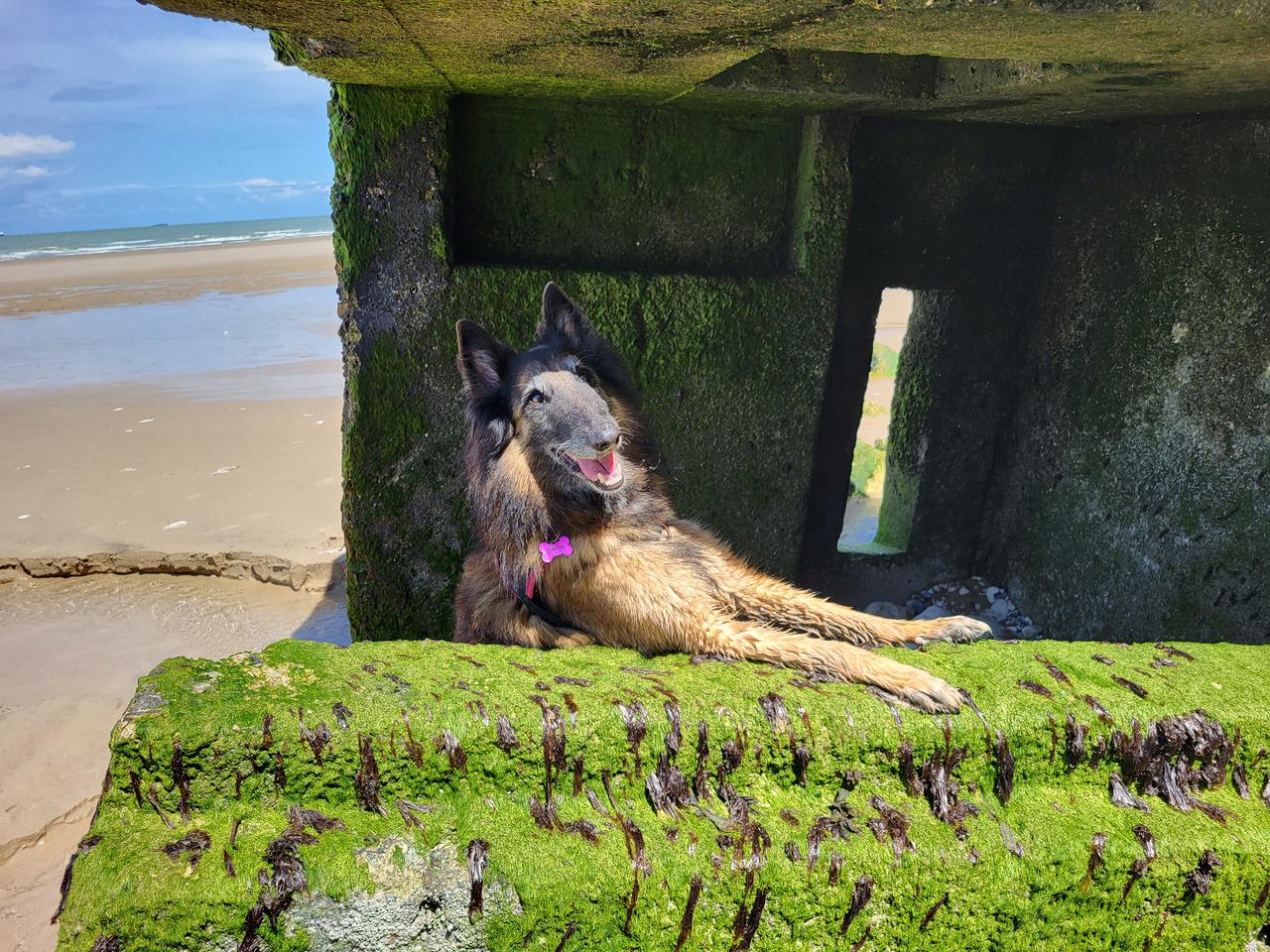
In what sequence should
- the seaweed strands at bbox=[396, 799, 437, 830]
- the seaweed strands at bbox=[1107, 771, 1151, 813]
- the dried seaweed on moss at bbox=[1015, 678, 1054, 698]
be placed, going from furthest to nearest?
the dried seaweed on moss at bbox=[1015, 678, 1054, 698] < the seaweed strands at bbox=[1107, 771, 1151, 813] < the seaweed strands at bbox=[396, 799, 437, 830]

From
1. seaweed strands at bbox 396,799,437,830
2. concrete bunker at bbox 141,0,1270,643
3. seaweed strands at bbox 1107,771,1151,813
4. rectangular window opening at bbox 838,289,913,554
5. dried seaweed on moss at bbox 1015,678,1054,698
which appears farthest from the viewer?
rectangular window opening at bbox 838,289,913,554

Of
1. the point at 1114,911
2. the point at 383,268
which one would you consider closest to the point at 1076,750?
the point at 1114,911

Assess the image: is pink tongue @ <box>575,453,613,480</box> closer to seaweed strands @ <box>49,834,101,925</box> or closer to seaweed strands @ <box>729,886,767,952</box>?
seaweed strands @ <box>729,886,767,952</box>

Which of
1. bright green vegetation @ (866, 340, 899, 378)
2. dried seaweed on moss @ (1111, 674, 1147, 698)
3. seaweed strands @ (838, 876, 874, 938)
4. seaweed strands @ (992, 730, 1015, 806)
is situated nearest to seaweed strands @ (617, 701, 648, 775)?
seaweed strands @ (838, 876, 874, 938)

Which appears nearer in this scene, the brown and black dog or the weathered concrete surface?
the weathered concrete surface

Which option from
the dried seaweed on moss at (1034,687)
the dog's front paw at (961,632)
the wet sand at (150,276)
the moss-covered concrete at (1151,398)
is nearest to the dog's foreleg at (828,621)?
the dog's front paw at (961,632)

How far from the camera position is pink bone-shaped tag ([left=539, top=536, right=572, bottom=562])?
335cm

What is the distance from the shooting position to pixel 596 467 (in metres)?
3.24

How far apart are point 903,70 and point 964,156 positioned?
1.43 meters

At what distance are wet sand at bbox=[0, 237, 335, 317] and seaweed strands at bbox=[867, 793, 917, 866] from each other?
2600 cm

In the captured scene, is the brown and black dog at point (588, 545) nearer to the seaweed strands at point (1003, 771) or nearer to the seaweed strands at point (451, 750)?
the seaweed strands at point (1003, 771)

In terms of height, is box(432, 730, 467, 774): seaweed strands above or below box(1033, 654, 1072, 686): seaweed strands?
below

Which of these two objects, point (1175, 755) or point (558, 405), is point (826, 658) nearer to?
point (1175, 755)

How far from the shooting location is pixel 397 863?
7.84 feet
